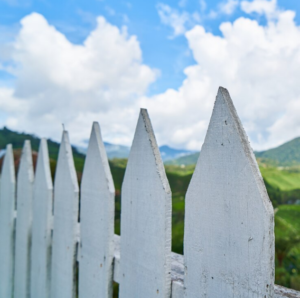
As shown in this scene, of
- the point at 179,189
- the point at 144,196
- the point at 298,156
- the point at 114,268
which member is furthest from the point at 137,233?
the point at 298,156

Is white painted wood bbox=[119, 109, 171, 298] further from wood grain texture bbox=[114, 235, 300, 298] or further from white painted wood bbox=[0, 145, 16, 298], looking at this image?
white painted wood bbox=[0, 145, 16, 298]

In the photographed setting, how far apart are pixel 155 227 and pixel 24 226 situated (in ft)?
4.99

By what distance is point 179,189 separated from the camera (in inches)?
115

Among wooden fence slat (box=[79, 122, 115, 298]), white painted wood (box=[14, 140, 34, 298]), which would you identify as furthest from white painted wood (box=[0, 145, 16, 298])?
wooden fence slat (box=[79, 122, 115, 298])

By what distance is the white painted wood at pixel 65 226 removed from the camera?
70.0 inches

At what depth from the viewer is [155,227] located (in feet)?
3.99

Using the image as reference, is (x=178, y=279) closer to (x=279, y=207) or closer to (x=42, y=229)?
(x=42, y=229)

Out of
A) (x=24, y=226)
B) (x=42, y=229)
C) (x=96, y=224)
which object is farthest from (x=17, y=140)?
(x=96, y=224)

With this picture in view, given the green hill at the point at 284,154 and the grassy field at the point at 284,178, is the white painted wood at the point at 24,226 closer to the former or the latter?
the green hill at the point at 284,154

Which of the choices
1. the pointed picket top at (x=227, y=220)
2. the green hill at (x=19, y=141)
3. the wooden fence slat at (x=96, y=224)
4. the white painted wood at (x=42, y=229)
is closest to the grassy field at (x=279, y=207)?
the green hill at (x=19, y=141)

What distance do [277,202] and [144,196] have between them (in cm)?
261

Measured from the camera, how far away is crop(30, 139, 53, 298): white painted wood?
201 cm

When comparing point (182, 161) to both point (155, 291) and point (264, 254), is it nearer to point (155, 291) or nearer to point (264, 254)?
point (155, 291)

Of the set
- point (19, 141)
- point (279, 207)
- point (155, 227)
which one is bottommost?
point (279, 207)
